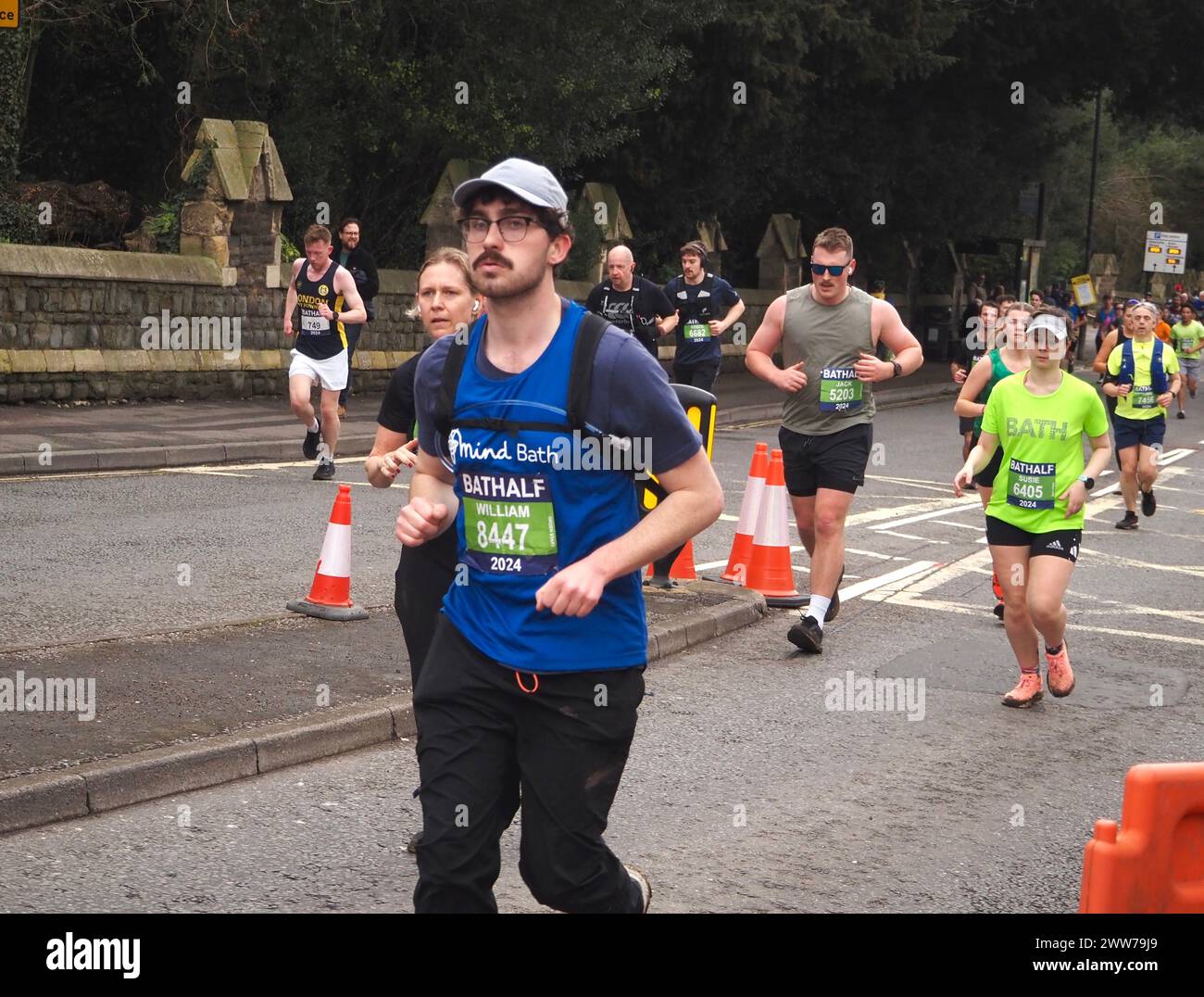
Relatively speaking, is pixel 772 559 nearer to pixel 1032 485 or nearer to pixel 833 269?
pixel 833 269

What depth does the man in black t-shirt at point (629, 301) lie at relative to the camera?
14.6 meters

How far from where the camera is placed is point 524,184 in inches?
150

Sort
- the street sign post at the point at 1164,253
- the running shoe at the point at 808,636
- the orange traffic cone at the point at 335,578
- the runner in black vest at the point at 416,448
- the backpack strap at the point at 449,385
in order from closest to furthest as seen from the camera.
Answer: the backpack strap at the point at 449,385, the runner in black vest at the point at 416,448, the orange traffic cone at the point at 335,578, the running shoe at the point at 808,636, the street sign post at the point at 1164,253

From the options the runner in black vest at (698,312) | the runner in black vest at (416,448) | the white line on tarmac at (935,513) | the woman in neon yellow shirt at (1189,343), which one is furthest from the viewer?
the woman in neon yellow shirt at (1189,343)

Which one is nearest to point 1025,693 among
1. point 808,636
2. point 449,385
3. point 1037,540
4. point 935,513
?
point 1037,540

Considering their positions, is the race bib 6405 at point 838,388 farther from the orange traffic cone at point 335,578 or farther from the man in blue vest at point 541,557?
the man in blue vest at point 541,557

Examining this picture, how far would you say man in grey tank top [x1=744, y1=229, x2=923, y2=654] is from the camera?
9172 millimetres

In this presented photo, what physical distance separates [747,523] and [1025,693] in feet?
10.2

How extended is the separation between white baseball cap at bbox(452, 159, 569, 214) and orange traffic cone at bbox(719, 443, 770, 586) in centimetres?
698

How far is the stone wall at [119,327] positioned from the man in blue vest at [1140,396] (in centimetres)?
1056

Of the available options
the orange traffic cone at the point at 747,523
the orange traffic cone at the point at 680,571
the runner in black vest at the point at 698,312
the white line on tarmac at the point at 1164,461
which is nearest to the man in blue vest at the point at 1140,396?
the white line on tarmac at the point at 1164,461
